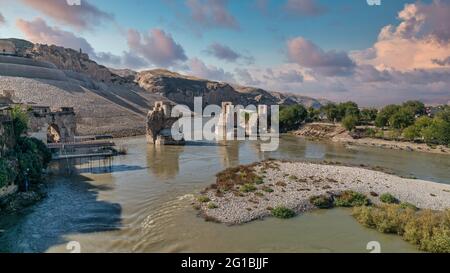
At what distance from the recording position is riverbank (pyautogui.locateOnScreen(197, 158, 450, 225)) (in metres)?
26.9

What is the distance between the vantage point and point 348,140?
8638 centimetres

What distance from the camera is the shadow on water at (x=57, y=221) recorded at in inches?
804

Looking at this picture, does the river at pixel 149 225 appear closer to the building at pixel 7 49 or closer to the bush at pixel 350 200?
the bush at pixel 350 200

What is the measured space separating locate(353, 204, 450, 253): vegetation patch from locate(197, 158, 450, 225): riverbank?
4.24m

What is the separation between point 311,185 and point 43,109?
4310 centimetres

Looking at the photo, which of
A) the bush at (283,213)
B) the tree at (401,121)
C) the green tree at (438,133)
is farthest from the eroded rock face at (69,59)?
the bush at (283,213)

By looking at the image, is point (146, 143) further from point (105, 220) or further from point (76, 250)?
point (76, 250)

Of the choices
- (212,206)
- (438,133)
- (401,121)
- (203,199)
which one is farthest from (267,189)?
(401,121)

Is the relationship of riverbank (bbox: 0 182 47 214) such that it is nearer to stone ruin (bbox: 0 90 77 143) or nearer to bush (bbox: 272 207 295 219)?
bush (bbox: 272 207 295 219)

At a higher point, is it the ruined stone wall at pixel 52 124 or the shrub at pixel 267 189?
the ruined stone wall at pixel 52 124

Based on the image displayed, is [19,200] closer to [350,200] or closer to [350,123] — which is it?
[350,200]

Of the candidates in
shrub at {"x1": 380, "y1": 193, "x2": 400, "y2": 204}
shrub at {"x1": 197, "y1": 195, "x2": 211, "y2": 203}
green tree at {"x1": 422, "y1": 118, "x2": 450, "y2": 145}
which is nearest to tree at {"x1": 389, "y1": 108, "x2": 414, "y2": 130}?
green tree at {"x1": 422, "y1": 118, "x2": 450, "y2": 145}

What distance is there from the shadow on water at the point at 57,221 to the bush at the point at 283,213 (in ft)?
37.8
